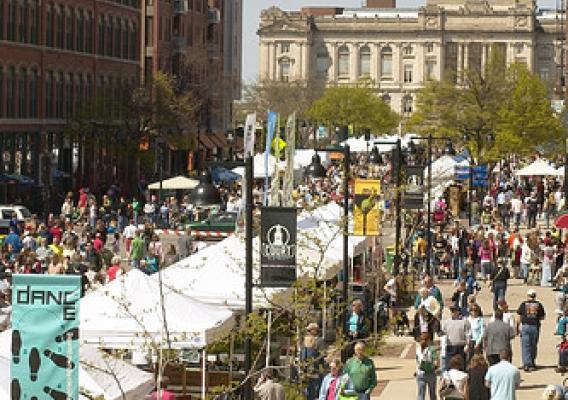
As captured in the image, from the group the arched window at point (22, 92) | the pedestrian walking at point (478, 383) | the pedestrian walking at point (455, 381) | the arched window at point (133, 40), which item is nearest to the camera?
the pedestrian walking at point (455, 381)

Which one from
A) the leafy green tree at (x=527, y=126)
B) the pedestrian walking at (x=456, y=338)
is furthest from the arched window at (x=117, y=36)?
the pedestrian walking at (x=456, y=338)

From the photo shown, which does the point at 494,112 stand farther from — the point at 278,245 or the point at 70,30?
the point at 278,245

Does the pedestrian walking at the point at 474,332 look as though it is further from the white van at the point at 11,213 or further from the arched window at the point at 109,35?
the arched window at the point at 109,35

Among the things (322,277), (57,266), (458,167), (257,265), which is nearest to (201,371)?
(257,265)

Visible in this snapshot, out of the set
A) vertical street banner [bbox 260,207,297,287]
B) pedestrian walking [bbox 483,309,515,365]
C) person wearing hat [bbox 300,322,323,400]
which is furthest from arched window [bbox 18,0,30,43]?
vertical street banner [bbox 260,207,297,287]

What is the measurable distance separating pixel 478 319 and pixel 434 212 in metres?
31.5

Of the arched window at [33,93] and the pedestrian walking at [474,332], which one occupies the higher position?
the arched window at [33,93]

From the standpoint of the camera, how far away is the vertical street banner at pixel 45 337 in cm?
1562

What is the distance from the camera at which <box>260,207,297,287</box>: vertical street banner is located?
23672 mm

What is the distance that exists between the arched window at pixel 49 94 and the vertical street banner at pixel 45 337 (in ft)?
210

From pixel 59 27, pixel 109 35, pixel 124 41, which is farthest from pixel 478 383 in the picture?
pixel 124 41

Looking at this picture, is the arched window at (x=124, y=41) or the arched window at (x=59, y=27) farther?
the arched window at (x=124, y=41)

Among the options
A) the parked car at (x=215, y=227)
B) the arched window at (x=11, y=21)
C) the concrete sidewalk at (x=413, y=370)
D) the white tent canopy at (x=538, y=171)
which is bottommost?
the concrete sidewalk at (x=413, y=370)

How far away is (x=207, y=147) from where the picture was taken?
372 ft
